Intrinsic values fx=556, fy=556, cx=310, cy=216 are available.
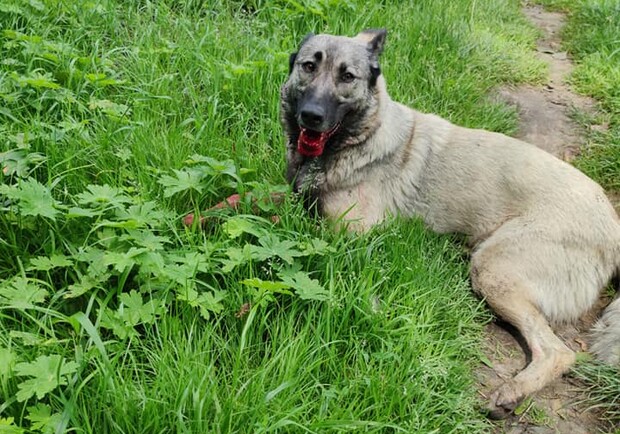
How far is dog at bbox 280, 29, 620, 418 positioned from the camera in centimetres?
283

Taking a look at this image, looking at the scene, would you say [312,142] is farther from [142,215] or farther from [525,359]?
[525,359]

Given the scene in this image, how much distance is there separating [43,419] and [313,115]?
1.80m

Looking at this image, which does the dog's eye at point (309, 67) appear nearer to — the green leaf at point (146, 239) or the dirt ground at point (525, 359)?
the green leaf at point (146, 239)

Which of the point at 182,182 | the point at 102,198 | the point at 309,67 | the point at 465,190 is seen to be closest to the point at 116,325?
the point at 102,198

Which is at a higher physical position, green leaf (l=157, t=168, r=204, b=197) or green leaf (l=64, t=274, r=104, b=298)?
green leaf (l=157, t=168, r=204, b=197)

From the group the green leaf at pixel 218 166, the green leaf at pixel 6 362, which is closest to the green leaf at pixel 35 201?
the green leaf at pixel 6 362

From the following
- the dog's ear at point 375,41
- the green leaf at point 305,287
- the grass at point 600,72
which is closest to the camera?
the green leaf at point 305,287

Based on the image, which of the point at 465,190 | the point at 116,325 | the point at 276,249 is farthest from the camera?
the point at 465,190

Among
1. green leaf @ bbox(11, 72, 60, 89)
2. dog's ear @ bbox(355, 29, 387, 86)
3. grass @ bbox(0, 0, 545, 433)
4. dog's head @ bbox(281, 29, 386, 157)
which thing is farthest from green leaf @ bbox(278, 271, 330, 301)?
green leaf @ bbox(11, 72, 60, 89)

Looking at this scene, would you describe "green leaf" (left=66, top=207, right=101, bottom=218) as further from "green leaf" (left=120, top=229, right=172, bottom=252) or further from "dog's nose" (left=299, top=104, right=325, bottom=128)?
"dog's nose" (left=299, top=104, right=325, bottom=128)

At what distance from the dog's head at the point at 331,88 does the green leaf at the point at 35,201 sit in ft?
4.12

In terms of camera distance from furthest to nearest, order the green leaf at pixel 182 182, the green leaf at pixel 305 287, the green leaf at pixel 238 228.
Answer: the green leaf at pixel 182 182 < the green leaf at pixel 238 228 < the green leaf at pixel 305 287

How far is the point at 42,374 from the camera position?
5.75ft

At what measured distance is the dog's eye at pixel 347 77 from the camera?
2996mm
